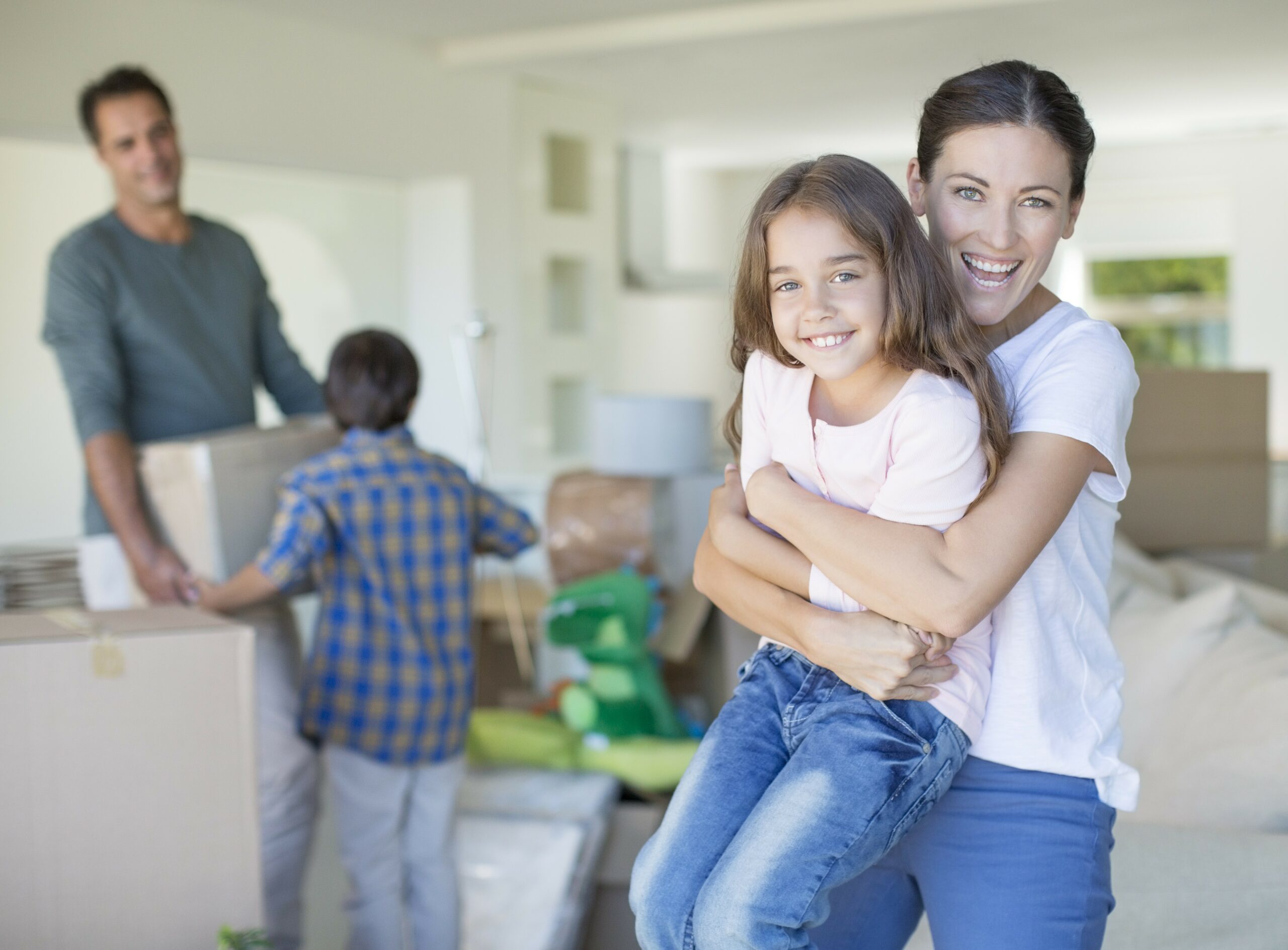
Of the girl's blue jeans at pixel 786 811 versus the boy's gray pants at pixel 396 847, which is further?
the boy's gray pants at pixel 396 847

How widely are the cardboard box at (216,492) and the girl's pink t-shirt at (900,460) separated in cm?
127

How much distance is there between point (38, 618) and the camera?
5.14ft

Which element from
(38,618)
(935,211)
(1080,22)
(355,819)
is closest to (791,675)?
(935,211)

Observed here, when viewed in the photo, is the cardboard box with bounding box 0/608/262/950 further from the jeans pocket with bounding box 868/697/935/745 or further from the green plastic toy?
the green plastic toy

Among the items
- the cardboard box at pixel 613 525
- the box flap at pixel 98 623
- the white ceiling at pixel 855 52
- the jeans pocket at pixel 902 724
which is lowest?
the cardboard box at pixel 613 525

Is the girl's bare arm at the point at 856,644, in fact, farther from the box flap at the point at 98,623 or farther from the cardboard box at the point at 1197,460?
the cardboard box at the point at 1197,460

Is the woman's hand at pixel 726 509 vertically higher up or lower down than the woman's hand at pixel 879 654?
higher up

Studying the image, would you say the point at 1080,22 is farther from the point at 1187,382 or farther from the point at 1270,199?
the point at 1270,199

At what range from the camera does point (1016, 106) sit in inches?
40.4

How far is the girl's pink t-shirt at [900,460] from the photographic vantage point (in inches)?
38.7

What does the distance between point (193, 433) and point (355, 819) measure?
0.76m

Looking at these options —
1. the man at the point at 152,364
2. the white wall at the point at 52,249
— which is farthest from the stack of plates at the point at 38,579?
the man at the point at 152,364

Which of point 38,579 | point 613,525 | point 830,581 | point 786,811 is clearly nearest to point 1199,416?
point 613,525

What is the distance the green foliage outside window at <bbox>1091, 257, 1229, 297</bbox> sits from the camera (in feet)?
28.6
